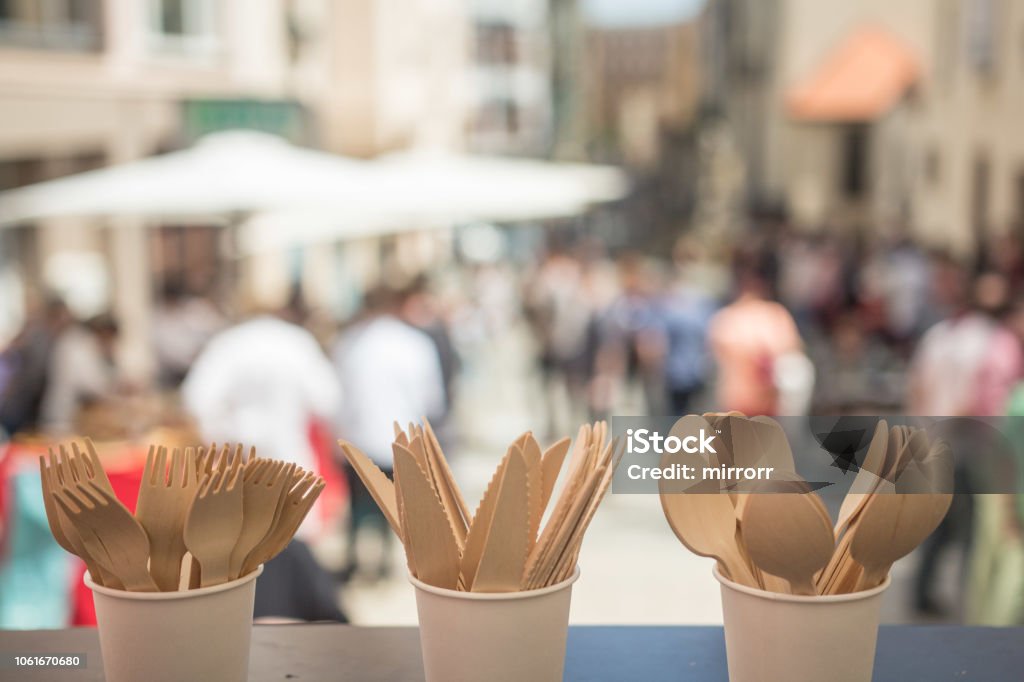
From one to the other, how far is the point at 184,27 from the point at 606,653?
12.4 metres

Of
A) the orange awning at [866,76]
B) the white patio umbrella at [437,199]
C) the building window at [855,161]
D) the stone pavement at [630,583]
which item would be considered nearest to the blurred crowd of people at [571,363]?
the stone pavement at [630,583]

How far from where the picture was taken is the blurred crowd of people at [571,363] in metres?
5.14

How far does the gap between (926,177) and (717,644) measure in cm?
1789

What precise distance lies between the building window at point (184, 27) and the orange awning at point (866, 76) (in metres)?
9.58

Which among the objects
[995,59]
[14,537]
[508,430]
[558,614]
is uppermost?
[995,59]

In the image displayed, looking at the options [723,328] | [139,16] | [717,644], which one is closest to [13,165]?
[139,16]

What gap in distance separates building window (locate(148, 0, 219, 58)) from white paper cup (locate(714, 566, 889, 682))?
11730 mm

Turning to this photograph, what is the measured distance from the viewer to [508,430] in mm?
9852

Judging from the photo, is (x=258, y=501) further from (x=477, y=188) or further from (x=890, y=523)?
(x=477, y=188)

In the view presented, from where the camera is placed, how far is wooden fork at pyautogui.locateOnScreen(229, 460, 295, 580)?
1.16 meters

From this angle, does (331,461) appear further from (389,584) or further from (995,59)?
(995,59)

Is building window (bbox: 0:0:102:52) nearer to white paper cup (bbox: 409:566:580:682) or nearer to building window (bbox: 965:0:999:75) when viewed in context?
white paper cup (bbox: 409:566:580:682)

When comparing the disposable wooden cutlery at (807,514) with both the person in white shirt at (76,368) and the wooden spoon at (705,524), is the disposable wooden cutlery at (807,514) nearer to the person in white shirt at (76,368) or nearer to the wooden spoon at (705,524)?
the wooden spoon at (705,524)

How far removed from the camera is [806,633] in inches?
43.8
